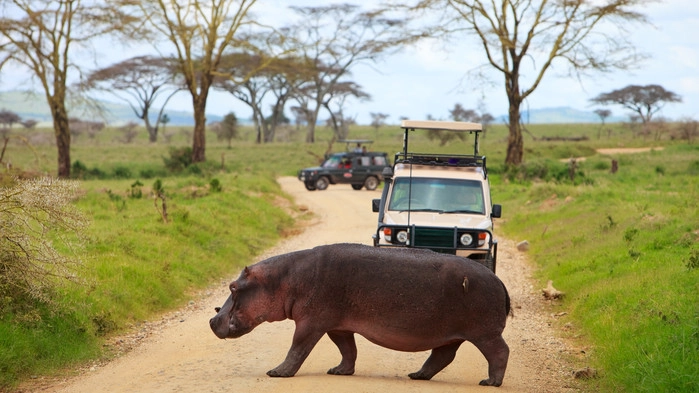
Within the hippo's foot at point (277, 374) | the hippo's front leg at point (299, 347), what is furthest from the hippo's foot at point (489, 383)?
the hippo's foot at point (277, 374)

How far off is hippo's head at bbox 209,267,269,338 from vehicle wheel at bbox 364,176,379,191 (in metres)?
30.1

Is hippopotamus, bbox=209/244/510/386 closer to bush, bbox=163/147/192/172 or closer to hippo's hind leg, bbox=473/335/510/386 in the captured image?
hippo's hind leg, bbox=473/335/510/386

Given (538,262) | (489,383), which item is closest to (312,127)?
(538,262)

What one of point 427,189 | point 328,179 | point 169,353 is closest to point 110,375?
point 169,353

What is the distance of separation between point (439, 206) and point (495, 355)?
5245mm

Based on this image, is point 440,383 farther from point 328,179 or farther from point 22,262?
point 328,179

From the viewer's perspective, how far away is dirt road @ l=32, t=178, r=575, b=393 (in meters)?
7.55

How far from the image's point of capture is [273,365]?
862cm

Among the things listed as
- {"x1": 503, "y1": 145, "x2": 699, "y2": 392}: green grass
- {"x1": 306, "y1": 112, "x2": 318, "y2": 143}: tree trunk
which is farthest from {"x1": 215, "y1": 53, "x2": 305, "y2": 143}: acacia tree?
{"x1": 503, "y1": 145, "x2": 699, "y2": 392}: green grass

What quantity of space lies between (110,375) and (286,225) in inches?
637

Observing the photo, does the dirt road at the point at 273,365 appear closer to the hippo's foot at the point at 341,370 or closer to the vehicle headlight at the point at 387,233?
the hippo's foot at the point at 341,370

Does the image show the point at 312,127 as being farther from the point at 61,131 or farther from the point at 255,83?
the point at 61,131

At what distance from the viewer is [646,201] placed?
20.1 m

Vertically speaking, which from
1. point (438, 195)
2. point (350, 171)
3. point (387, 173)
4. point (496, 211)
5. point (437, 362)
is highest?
point (387, 173)
